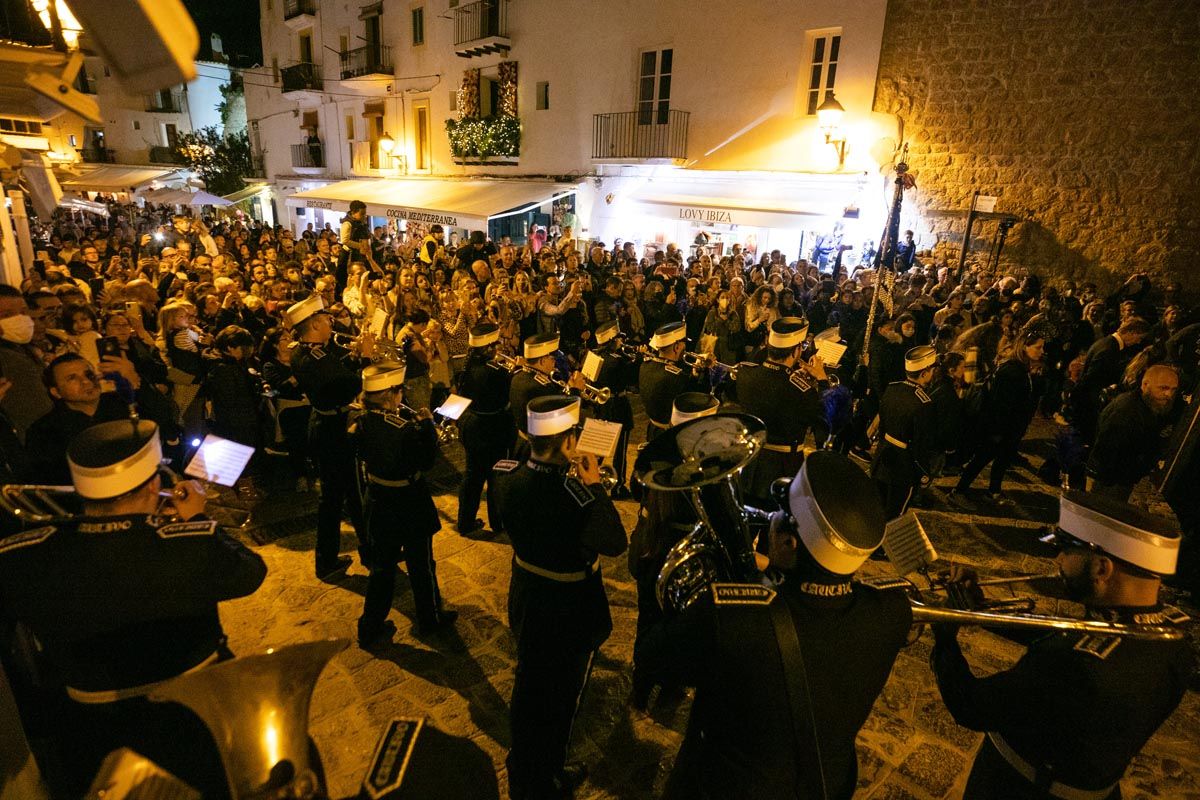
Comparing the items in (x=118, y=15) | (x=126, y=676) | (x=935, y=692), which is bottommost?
(x=935, y=692)

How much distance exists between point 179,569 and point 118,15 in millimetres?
1892

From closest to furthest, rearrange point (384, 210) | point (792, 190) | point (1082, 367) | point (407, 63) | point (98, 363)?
point (98, 363) < point (1082, 367) < point (792, 190) < point (384, 210) < point (407, 63)

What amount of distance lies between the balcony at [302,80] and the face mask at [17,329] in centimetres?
2731

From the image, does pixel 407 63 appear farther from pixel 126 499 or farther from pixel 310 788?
pixel 310 788

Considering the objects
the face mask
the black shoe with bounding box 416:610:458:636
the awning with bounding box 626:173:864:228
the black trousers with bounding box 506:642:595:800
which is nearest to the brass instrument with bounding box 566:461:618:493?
the black trousers with bounding box 506:642:595:800

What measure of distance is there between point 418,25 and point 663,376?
76.8ft

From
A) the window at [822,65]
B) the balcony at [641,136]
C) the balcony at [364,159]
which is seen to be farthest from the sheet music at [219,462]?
the balcony at [364,159]

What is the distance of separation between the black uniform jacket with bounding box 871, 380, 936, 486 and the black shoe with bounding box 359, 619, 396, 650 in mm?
4502

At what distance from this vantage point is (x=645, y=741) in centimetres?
386

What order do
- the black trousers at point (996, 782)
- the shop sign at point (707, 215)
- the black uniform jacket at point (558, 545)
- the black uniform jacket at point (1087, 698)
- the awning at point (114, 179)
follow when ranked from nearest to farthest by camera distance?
1. the black uniform jacket at point (1087, 698)
2. the black trousers at point (996, 782)
3. the black uniform jacket at point (558, 545)
4. the shop sign at point (707, 215)
5. the awning at point (114, 179)

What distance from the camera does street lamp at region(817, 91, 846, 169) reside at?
42.5 feet

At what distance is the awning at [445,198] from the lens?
1691 centimetres

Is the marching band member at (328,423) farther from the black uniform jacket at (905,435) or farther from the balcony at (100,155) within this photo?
the balcony at (100,155)

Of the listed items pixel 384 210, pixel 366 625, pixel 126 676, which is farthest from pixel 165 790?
pixel 384 210
